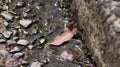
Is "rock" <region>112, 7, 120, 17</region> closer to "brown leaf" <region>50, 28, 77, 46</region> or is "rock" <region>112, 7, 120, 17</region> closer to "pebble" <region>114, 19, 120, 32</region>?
"pebble" <region>114, 19, 120, 32</region>

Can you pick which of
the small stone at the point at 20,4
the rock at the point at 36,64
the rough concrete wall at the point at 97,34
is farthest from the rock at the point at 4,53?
the rough concrete wall at the point at 97,34

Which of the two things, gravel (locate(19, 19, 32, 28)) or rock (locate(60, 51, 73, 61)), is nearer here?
rock (locate(60, 51, 73, 61))

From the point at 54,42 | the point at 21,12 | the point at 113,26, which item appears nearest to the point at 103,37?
the point at 113,26

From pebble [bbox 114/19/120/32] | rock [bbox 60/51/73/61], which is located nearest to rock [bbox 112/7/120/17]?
pebble [bbox 114/19/120/32]

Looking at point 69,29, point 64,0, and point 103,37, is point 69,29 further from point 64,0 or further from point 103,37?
point 103,37

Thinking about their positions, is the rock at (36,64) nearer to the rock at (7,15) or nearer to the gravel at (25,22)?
the gravel at (25,22)

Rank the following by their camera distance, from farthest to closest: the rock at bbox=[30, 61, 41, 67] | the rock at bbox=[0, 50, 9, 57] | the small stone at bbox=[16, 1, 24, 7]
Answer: the small stone at bbox=[16, 1, 24, 7]
the rock at bbox=[0, 50, 9, 57]
the rock at bbox=[30, 61, 41, 67]
